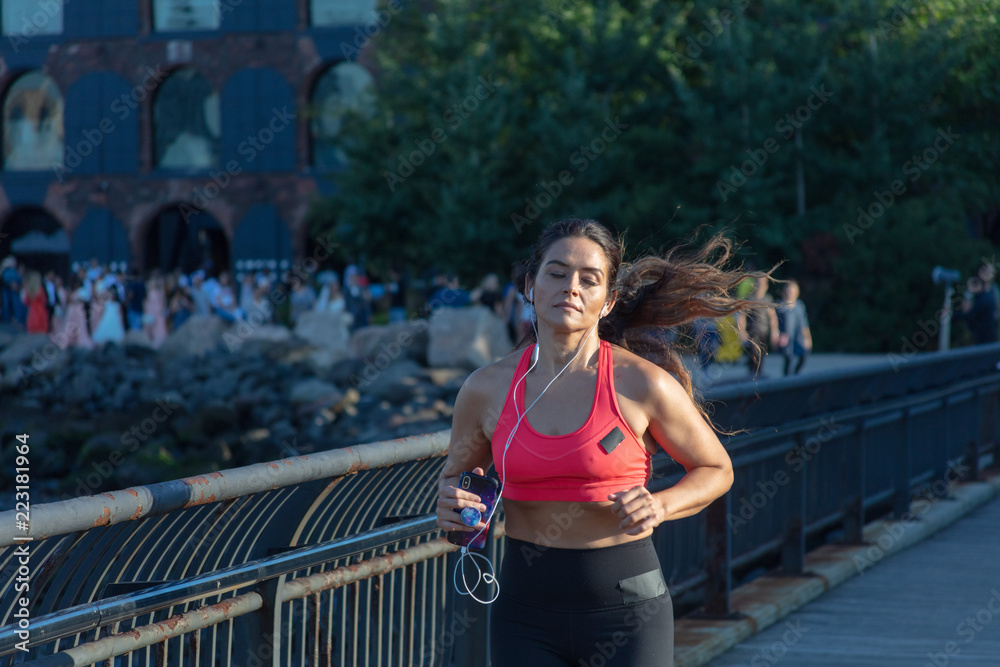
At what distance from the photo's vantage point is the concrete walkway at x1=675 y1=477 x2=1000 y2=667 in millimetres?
5789

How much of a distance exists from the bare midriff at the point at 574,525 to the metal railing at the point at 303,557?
78 cm

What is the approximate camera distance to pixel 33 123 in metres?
48.8

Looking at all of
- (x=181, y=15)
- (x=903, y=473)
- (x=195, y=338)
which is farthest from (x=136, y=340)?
(x=903, y=473)

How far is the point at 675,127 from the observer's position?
106ft

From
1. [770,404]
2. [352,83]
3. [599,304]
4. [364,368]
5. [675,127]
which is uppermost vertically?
[352,83]

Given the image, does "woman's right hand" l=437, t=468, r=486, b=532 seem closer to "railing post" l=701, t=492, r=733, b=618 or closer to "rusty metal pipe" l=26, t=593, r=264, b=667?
"rusty metal pipe" l=26, t=593, r=264, b=667

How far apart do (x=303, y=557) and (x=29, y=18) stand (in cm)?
5096

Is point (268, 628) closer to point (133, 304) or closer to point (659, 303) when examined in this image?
point (659, 303)

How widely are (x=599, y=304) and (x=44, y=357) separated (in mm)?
27313

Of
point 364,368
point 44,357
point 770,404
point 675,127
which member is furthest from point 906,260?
point 770,404

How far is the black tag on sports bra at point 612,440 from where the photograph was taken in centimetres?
296

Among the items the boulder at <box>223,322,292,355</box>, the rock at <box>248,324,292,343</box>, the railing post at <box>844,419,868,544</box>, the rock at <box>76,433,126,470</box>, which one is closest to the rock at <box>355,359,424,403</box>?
the boulder at <box>223,322,292,355</box>

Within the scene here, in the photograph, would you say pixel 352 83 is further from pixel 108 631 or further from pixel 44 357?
pixel 108 631

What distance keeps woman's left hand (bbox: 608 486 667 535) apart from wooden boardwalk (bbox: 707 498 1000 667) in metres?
3.12
